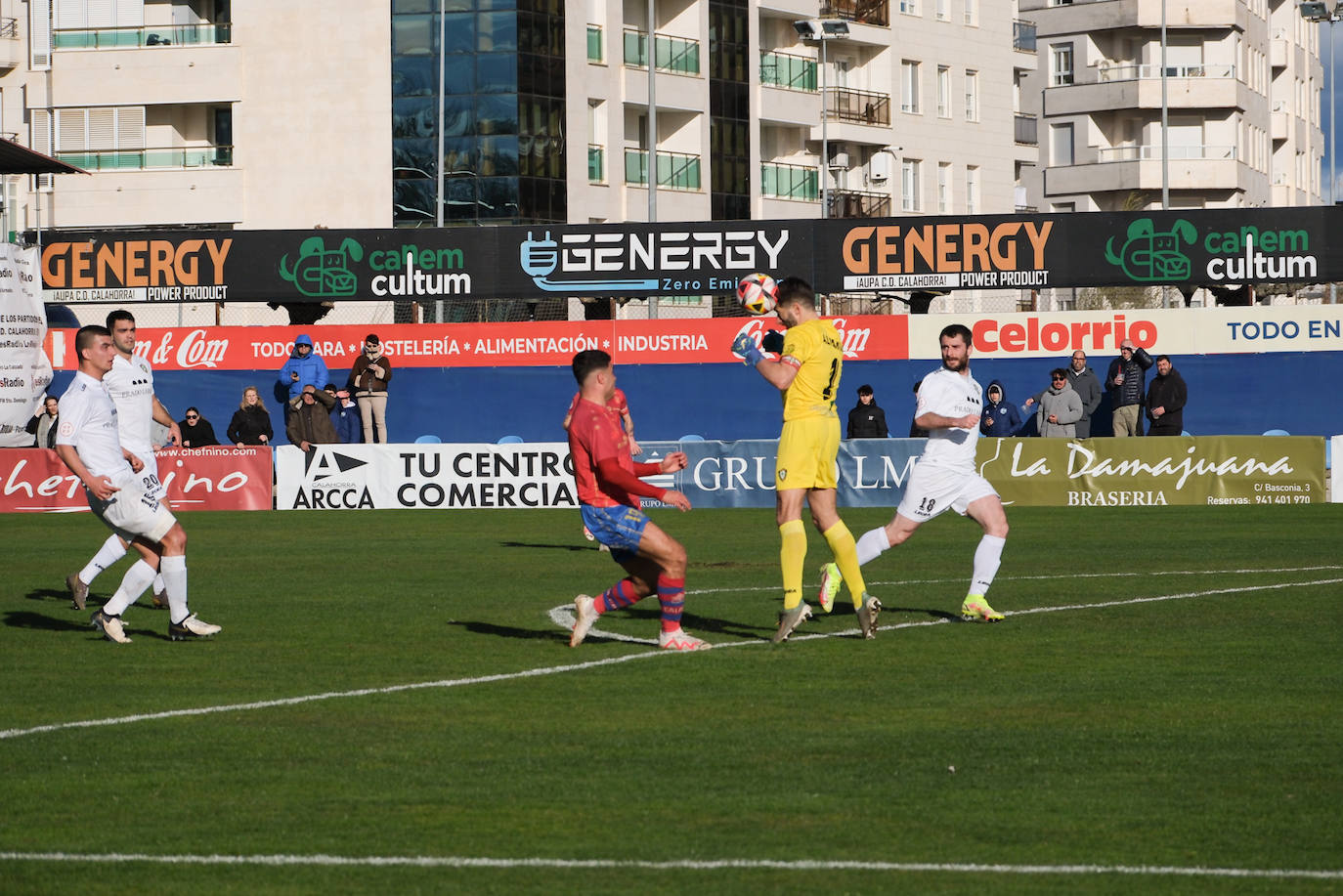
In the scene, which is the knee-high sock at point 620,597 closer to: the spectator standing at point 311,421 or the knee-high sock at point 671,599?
the knee-high sock at point 671,599

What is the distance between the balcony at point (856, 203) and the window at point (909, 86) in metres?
4.40

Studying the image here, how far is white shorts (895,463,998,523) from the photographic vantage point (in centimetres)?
1359

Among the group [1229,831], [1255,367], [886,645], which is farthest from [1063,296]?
[1229,831]

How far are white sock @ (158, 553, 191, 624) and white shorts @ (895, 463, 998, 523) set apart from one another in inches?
190

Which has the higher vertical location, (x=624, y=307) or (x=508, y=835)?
(x=624, y=307)

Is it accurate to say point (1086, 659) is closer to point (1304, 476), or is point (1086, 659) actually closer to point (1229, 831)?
point (1229, 831)

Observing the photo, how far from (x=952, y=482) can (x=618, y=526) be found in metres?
3.14

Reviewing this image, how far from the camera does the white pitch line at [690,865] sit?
6500mm

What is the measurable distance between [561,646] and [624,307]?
37.0 meters

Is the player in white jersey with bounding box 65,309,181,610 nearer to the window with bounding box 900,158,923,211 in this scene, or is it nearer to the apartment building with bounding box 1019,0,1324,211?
the window with bounding box 900,158,923,211

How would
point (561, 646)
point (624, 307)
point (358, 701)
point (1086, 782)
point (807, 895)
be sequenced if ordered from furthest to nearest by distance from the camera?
point (624, 307) < point (561, 646) < point (358, 701) < point (1086, 782) < point (807, 895)

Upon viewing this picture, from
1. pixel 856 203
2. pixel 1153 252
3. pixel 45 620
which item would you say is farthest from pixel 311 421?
pixel 856 203


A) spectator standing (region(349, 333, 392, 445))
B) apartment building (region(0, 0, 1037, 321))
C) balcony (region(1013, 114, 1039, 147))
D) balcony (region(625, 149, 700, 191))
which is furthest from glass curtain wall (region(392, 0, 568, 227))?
balcony (region(1013, 114, 1039, 147))

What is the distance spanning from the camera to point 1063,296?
71.0 m
